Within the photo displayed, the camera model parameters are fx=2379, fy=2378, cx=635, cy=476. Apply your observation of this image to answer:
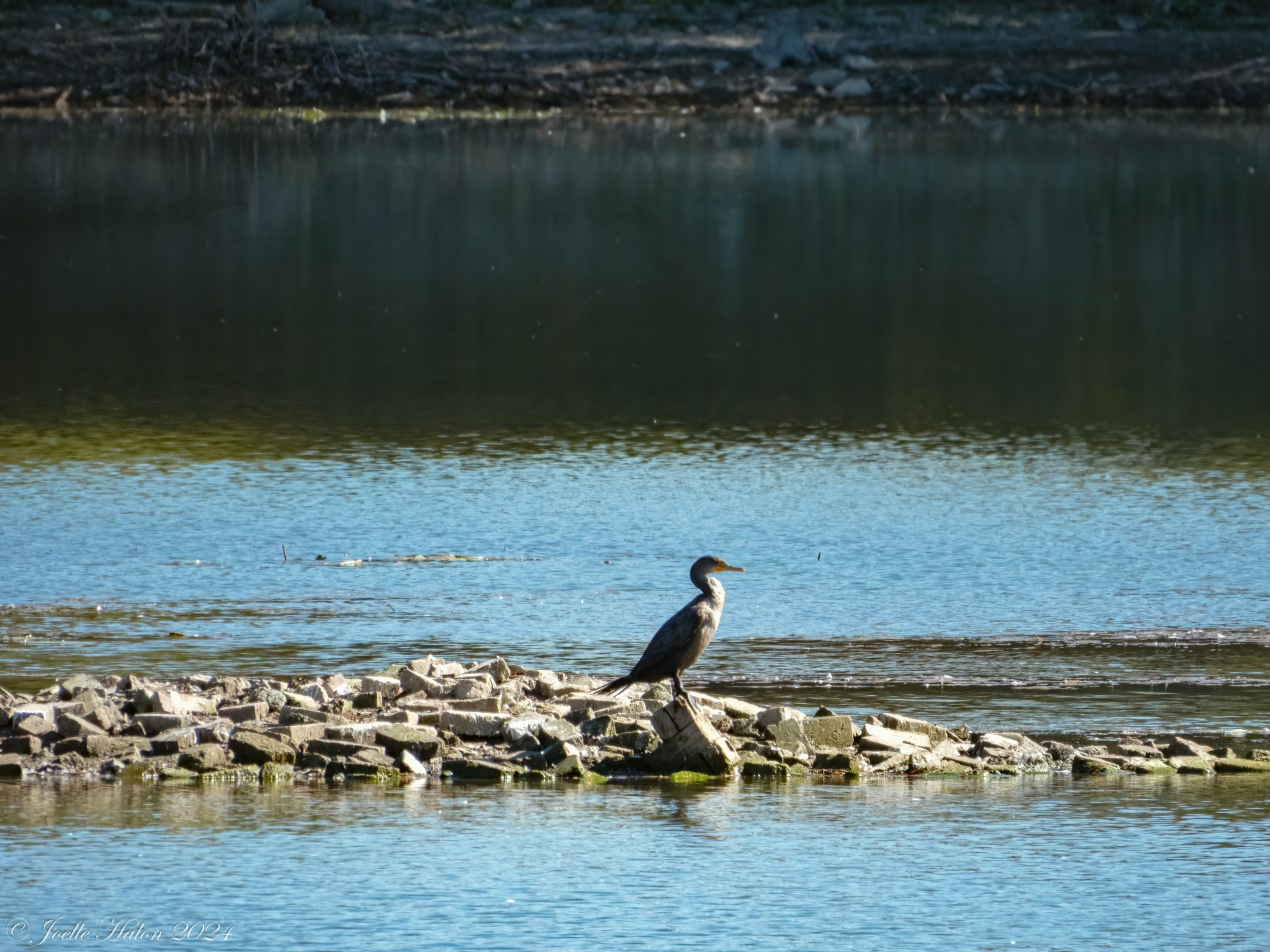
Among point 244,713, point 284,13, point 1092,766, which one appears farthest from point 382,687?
point 284,13

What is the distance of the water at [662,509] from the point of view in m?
10.6

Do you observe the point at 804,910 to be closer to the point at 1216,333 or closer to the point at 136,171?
the point at 1216,333

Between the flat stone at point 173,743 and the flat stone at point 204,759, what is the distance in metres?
0.10

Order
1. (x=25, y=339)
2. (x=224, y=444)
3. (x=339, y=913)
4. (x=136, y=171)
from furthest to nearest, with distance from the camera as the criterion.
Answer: (x=136, y=171) → (x=25, y=339) → (x=224, y=444) → (x=339, y=913)

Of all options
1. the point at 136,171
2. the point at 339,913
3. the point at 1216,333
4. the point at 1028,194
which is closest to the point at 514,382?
the point at 1216,333

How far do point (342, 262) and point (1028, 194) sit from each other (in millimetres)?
15678

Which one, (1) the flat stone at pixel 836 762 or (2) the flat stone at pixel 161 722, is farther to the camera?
(2) the flat stone at pixel 161 722

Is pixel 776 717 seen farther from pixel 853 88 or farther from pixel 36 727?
pixel 853 88

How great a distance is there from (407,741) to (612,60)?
188 feet

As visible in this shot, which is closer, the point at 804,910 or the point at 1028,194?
the point at 804,910

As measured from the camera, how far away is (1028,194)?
159 feet

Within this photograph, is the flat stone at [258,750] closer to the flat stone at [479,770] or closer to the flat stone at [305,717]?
the flat stone at [305,717]

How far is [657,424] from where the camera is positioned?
25547 mm

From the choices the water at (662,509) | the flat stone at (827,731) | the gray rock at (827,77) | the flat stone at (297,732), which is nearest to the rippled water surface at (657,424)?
the water at (662,509)
